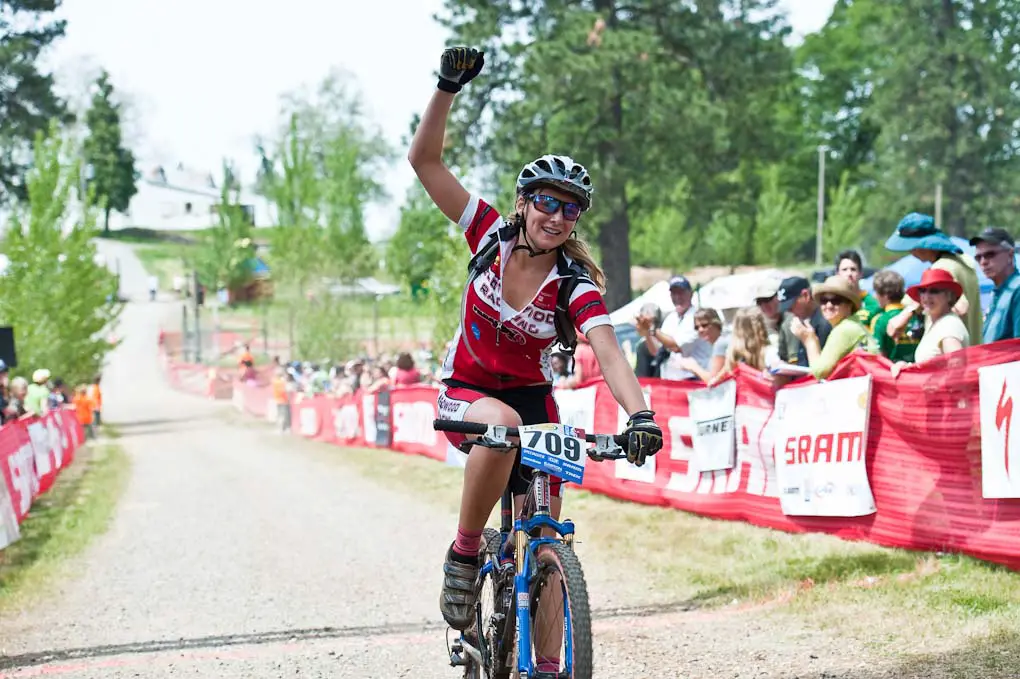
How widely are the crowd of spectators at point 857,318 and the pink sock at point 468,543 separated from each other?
430cm

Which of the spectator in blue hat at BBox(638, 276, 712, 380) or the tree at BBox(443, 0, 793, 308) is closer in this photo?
the spectator in blue hat at BBox(638, 276, 712, 380)

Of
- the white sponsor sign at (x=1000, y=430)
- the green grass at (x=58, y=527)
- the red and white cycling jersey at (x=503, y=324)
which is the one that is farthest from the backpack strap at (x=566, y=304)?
the green grass at (x=58, y=527)

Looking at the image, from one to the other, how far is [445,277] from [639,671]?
32.6m

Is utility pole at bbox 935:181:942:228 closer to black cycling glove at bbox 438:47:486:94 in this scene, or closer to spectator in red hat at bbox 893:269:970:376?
spectator in red hat at bbox 893:269:970:376

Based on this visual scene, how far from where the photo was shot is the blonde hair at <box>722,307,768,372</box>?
10.6 m

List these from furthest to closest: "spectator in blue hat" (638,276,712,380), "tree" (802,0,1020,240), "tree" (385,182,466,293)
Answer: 1. "tree" (385,182,466,293)
2. "tree" (802,0,1020,240)
3. "spectator in blue hat" (638,276,712,380)

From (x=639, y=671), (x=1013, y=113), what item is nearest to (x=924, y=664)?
(x=639, y=671)

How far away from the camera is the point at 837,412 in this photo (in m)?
8.95

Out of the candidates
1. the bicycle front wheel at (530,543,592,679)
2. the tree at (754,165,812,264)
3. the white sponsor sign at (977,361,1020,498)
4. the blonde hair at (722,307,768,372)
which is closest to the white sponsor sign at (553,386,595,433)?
the blonde hair at (722,307,768,372)

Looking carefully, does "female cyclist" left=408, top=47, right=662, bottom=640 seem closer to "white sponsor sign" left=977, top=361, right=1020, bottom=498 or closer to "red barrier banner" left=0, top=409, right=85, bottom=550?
"white sponsor sign" left=977, top=361, right=1020, bottom=498

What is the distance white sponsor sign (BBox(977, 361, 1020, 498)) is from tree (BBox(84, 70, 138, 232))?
5420 inches

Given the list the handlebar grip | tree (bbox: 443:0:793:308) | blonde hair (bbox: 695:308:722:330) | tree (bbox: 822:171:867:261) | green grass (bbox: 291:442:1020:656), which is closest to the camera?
the handlebar grip

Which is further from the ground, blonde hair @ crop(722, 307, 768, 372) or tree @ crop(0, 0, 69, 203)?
tree @ crop(0, 0, 69, 203)

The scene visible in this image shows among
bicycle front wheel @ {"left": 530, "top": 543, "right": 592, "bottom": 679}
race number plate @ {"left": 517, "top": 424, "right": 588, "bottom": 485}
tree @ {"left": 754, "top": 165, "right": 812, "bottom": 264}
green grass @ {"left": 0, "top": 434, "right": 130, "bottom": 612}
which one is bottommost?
green grass @ {"left": 0, "top": 434, "right": 130, "bottom": 612}
